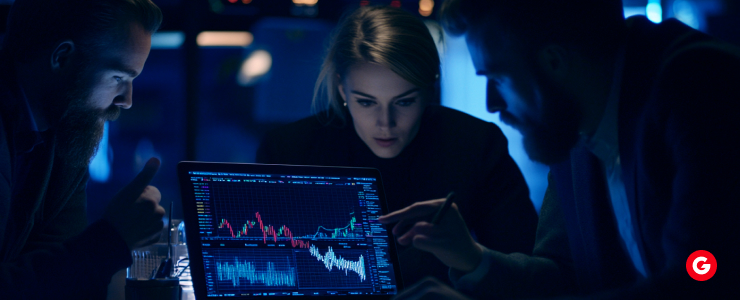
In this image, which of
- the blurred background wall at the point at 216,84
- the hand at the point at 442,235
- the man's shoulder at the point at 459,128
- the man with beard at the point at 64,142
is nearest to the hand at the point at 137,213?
the man with beard at the point at 64,142

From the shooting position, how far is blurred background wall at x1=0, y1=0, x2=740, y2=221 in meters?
3.17

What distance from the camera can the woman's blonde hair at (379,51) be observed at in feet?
4.98

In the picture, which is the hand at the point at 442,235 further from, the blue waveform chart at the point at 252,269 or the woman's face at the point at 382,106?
the woman's face at the point at 382,106

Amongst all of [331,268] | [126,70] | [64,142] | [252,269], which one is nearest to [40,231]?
[64,142]

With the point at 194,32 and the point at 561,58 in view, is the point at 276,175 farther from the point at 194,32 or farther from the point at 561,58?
the point at 194,32

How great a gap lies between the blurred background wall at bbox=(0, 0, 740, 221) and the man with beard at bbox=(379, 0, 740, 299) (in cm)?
200

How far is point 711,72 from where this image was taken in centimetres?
77

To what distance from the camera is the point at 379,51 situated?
1.52 meters

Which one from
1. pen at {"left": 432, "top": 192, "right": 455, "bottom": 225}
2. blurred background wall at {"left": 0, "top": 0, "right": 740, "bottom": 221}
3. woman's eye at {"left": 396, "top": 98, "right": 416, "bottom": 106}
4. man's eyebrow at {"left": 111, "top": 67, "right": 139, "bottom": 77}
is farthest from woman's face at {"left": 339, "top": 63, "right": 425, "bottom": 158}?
blurred background wall at {"left": 0, "top": 0, "right": 740, "bottom": 221}

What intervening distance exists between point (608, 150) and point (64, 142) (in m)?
1.35

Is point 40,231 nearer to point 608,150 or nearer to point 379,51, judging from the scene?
point 379,51

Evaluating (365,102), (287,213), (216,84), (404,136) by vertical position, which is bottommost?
(287,213)

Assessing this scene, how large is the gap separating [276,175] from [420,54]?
0.63 meters

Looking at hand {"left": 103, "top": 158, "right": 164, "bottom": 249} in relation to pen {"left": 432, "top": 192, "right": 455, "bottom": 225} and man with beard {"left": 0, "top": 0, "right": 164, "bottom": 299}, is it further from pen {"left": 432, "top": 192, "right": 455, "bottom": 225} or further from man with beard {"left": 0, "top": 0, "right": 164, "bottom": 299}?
pen {"left": 432, "top": 192, "right": 455, "bottom": 225}
